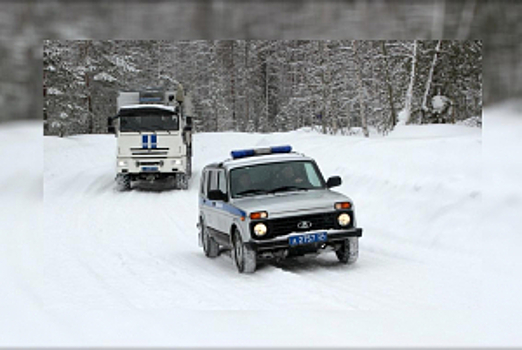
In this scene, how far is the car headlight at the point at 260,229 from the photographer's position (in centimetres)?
922

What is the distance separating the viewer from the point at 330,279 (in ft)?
29.8

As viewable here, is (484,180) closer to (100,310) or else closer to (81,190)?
(100,310)

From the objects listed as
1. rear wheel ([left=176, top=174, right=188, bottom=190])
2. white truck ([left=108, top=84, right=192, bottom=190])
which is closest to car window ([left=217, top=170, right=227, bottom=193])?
white truck ([left=108, top=84, right=192, bottom=190])

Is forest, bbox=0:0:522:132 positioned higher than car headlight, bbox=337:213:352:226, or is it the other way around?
forest, bbox=0:0:522:132

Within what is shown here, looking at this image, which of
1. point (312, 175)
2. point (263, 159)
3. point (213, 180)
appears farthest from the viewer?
point (213, 180)

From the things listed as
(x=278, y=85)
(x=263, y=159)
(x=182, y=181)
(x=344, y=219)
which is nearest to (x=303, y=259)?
(x=344, y=219)

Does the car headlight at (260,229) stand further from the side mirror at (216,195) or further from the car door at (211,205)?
the car door at (211,205)

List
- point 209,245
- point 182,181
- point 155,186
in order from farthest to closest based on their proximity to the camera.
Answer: point 155,186 < point 182,181 < point 209,245

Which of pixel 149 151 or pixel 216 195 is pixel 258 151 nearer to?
pixel 216 195

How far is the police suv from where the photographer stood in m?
9.23

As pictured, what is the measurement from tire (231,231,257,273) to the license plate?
0.65 meters

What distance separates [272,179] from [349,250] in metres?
1.65

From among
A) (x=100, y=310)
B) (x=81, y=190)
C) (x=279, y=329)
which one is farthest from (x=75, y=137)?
(x=279, y=329)

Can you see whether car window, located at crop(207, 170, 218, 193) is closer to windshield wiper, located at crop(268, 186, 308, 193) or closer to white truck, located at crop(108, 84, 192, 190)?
windshield wiper, located at crop(268, 186, 308, 193)
